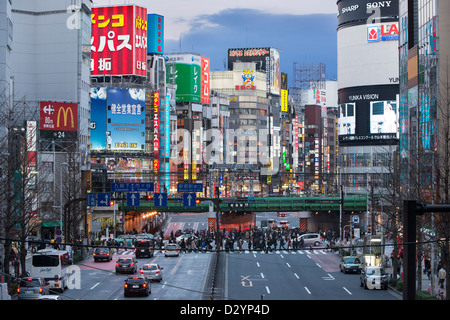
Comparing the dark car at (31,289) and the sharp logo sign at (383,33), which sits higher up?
the sharp logo sign at (383,33)

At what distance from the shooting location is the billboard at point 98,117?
98875 mm

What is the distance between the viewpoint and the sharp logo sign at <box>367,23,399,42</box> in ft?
368

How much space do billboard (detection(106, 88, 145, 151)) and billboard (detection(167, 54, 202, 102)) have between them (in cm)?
3285

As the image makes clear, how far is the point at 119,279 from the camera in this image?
40.9 meters

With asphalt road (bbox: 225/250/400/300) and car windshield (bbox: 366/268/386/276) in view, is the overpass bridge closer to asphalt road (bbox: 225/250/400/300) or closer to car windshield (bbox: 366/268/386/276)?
asphalt road (bbox: 225/250/400/300)

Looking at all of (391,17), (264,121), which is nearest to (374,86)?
(391,17)

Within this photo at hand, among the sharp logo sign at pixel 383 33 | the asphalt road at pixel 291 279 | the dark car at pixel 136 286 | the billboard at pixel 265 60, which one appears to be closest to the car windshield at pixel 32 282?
the dark car at pixel 136 286

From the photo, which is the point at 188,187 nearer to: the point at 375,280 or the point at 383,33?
the point at 375,280

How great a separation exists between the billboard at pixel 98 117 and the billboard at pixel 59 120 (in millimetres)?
30057

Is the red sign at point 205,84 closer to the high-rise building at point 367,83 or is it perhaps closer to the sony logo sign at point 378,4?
the high-rise building at point 367,83

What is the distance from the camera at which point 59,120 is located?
68.2m

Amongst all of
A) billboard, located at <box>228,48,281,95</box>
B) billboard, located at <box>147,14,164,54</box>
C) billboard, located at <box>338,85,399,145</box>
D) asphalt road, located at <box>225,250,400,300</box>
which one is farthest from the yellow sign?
asphalt road, located at <box>225,250,400,300</box>

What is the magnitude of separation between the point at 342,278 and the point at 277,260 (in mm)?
12110

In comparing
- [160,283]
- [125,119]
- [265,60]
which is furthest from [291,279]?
[265,60]
